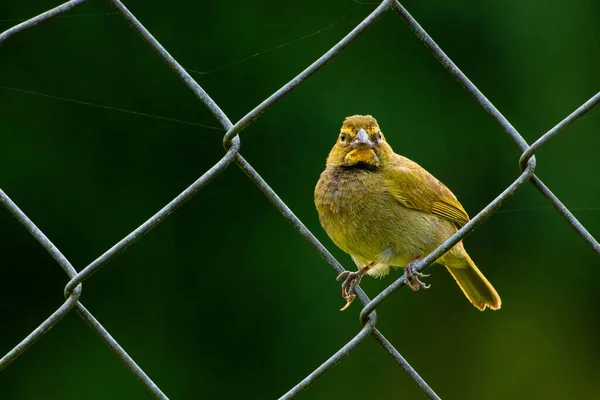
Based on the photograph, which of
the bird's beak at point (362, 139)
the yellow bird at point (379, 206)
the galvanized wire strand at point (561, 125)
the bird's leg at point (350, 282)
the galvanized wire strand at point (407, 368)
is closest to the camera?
the galvanized wire strand at point (561, 125)

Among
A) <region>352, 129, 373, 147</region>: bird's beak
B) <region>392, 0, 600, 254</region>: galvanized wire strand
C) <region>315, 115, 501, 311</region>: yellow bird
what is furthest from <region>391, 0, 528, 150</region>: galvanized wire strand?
<region>352, 129, 373, 147</region>: bird's beak

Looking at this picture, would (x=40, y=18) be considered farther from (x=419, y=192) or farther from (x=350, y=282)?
(x=419, y=192)

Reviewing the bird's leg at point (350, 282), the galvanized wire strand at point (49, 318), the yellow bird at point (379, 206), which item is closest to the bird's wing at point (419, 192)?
the yellow bird at point (379, 206)

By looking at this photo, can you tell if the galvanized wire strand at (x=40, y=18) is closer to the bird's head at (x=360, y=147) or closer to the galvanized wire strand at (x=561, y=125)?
the galvanized wire strand at (x=561, y=125)

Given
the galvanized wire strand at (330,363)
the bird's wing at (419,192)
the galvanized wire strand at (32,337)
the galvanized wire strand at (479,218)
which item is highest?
the galvanized wire strand at (32,337)

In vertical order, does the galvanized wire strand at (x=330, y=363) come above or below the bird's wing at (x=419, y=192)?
above

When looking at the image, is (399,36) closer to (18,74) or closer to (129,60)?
(129,60)

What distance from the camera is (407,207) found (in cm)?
310

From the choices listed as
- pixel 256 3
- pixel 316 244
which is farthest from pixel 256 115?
pixel 256 3

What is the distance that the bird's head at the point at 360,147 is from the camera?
10.3 ft

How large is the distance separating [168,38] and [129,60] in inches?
9.9

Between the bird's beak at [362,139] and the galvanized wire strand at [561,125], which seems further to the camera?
the bird's beak at [362,139]

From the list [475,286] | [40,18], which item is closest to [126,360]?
[40,18]

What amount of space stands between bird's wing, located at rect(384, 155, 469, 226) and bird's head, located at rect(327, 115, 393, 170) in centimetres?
5
